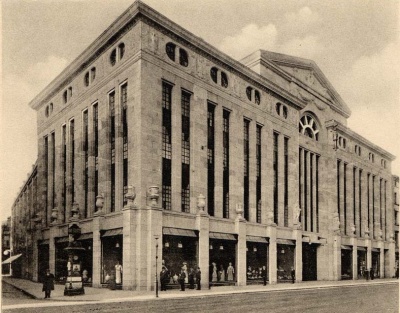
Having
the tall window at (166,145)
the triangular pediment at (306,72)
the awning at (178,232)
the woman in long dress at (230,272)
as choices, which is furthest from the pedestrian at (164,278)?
the triangular pediment at (306,72)

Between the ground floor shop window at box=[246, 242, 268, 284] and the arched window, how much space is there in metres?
15.4

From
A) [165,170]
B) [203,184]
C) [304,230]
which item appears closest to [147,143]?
[165,170]

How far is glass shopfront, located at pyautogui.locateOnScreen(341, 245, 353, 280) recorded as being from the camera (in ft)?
181

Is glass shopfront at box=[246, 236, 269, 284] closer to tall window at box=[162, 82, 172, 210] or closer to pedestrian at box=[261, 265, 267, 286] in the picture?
pedestrian at box=[261, 265, 267, 286]

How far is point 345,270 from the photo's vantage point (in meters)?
55.4

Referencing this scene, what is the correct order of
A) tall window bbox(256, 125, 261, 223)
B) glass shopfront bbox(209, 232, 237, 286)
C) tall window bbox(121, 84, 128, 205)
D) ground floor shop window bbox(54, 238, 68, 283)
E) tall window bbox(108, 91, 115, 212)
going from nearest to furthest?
tall window bbox(121, 84, 128, 205)
tall window bbox(108, 91, 115, 212)
glass shopfront bbox(209, 232, 237, 286)
ground floor shop window bbox(54, 238, 68, 283)
tall window bbox(256, 125, 261, 223)

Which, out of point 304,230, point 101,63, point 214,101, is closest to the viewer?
point 101,63

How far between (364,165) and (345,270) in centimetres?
1323

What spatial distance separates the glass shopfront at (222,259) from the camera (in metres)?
36.2

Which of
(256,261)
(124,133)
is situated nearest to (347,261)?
(256,261)

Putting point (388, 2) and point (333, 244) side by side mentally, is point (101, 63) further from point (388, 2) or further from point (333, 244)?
point (333, 244)

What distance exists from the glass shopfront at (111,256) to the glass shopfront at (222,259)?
7.33m

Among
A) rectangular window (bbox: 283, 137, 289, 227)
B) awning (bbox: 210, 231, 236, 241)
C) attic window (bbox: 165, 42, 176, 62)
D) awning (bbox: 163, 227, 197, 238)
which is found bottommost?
awning (bbox: 210, 231, 236, 241)

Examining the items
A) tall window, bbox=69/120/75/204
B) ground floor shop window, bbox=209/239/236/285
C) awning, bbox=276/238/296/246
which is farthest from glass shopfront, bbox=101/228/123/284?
awning, bbox=276/238/296/246
